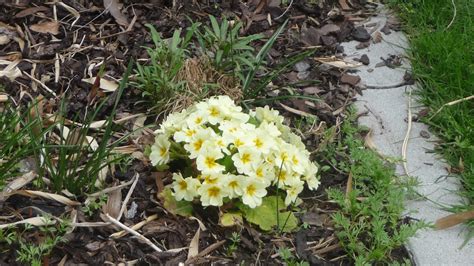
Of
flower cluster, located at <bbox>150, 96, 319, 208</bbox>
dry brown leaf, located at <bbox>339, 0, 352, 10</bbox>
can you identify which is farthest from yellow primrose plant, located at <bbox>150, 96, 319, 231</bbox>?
dry brown leaf, located at <bbox>339, 0, 352, 10</bbox>

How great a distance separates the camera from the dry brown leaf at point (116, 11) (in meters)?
3.78

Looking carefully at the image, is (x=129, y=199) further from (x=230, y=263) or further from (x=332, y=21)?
(x=332, y=21)

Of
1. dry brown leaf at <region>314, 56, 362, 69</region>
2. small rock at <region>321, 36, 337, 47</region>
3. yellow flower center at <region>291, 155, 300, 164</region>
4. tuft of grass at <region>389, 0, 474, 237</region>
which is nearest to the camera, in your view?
yellow flower center at <region>291, 155, 300, 164</region>

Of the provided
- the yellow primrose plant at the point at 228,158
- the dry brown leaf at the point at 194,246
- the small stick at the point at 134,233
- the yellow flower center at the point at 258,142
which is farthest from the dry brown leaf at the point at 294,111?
the small stick at the point at 134,233

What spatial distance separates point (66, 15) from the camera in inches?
149

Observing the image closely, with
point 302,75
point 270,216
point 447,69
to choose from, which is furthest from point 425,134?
point 270,216

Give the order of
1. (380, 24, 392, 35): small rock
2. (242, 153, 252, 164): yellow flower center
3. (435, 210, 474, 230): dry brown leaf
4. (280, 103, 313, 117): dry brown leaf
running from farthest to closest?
(380, 24, 392, 35): small rock < (280, 103, 313, 117): dry brown leaf < (435, 210, 474, 230): dry brown leaf < (242, 153, 252, 164): yellow flower center

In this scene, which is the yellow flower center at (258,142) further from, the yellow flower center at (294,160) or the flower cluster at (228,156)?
the yellow flower center at (294,160)

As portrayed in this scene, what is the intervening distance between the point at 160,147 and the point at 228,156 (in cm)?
28

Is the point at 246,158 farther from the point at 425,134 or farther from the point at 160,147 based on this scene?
the point at 425,134

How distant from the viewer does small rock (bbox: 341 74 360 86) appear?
145 inches

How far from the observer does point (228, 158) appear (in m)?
2.82

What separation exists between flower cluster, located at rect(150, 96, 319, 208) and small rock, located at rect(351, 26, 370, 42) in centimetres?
121

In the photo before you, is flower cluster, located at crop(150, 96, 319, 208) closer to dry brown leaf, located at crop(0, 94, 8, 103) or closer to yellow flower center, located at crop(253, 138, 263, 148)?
yellow flower center, located at crop(253, 138, 263, 148)
